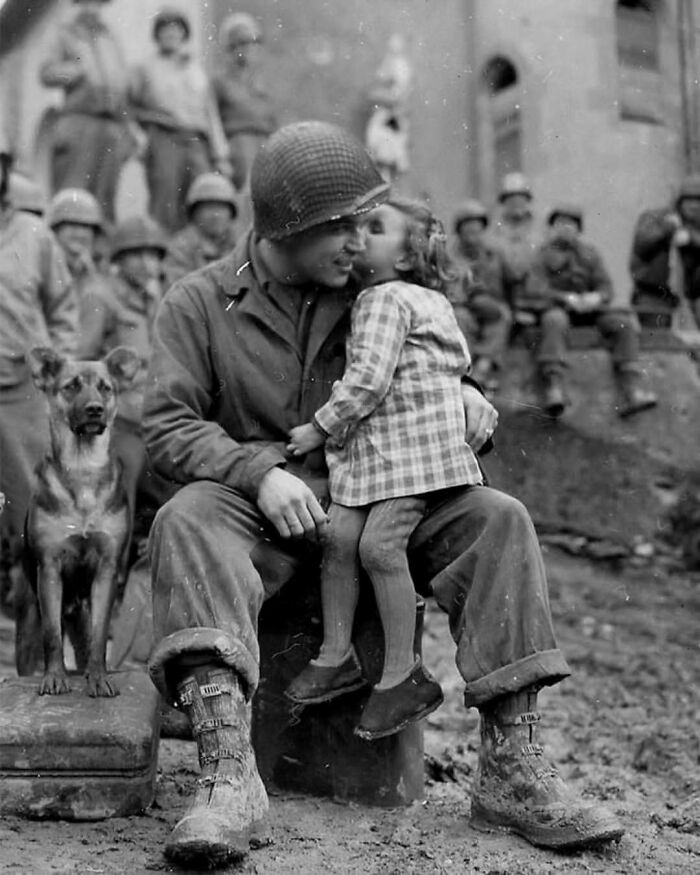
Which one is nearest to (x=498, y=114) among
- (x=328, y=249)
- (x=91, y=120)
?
(x=91, y=120)

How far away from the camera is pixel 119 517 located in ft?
14.6

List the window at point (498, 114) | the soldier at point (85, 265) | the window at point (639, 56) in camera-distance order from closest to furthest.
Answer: the soldier at point (85, 265)
the window at point (639, 56)
the window at point (498, 114)

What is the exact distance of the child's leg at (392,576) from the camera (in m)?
3.99

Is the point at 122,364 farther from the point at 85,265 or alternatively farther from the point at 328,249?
the point at 85,265

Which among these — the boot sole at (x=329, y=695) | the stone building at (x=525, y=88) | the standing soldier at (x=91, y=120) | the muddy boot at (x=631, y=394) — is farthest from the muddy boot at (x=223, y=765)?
the stone building at (x=525, y=88)

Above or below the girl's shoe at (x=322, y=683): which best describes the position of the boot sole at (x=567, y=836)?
below

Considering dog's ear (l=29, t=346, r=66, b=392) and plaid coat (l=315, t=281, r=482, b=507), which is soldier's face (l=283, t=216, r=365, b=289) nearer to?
plaid coat (l=315, t=281, r=482, b=507)

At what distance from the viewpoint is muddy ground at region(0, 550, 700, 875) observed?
3568 millimetres

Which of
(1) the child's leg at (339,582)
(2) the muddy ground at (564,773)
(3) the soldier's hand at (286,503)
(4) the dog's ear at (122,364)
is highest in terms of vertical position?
(4) the dog's ear at (122,364)

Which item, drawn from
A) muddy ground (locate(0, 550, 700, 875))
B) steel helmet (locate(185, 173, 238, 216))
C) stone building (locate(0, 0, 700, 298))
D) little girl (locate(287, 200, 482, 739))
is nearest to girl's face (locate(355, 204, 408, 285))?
little girl (locate(287, 200, 482, 739))

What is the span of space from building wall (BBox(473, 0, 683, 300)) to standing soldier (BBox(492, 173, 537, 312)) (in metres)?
5.64

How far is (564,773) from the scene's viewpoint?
514 centimetres

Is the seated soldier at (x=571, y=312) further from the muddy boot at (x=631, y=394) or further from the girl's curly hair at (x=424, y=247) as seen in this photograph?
the girl's curly hair at (x=424, y=247)

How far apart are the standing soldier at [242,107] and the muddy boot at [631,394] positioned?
3652 millimetres
